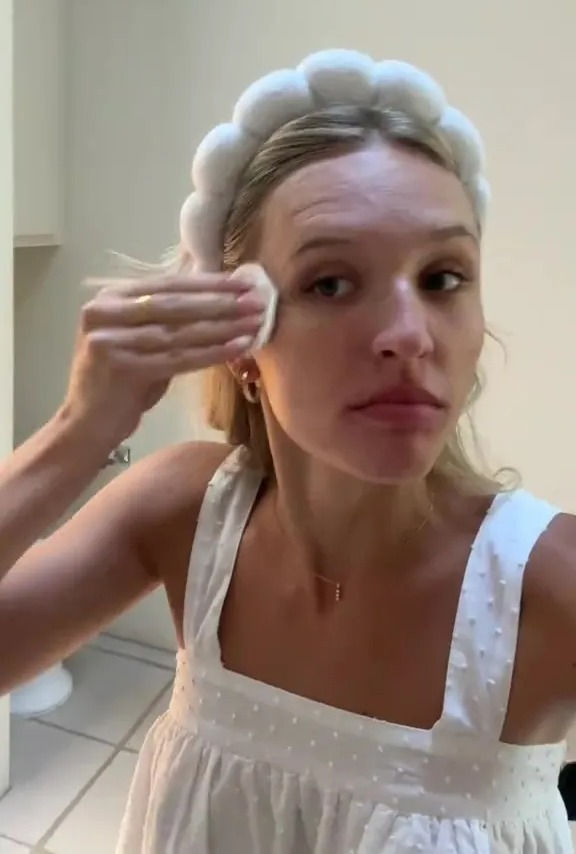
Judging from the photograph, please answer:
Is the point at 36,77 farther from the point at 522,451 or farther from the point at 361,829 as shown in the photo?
the point at 361,829

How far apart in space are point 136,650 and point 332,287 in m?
1.53

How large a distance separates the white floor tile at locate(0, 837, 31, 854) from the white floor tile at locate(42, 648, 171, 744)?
0.28 metres

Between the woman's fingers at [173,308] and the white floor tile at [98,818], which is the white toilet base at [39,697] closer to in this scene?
the white floor tile at [98,818]

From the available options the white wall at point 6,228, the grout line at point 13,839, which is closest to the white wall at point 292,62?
the white wall at point 6,228

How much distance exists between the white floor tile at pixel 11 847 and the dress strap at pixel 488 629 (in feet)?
3.42

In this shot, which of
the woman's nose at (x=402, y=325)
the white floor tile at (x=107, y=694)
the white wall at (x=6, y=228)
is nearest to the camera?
the woman's nose at (x=402, y=325)

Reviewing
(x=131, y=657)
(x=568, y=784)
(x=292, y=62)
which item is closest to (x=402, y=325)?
(x=568, y=784)

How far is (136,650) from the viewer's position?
200cm

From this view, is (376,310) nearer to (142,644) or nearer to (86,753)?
(86,753)

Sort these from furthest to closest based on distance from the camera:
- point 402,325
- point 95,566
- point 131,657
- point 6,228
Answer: point 131,657 → point 6,228 → point 95,566 → point 402,325

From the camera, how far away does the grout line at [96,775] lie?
147 cm

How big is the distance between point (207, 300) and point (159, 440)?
1.27 metres

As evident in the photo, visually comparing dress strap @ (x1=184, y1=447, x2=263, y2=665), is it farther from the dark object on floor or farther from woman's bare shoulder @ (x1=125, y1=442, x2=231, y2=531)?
the dark object on floor

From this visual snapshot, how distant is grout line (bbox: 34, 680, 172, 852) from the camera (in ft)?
4.83
